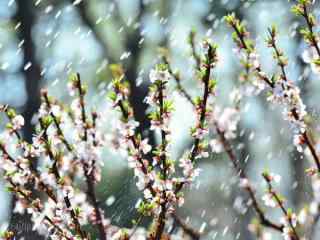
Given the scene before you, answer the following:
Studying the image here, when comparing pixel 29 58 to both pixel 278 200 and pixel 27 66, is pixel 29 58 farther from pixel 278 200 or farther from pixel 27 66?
pixel 278 200

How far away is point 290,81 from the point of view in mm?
1890

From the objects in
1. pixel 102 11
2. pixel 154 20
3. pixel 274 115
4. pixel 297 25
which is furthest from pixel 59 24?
pixel 274 115

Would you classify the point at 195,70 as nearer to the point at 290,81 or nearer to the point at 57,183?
the point at 290,81

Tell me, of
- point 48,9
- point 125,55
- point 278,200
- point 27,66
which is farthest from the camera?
point 125,55

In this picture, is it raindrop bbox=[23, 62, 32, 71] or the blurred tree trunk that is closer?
the blurred tree trunk

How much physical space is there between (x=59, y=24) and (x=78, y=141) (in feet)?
16.4

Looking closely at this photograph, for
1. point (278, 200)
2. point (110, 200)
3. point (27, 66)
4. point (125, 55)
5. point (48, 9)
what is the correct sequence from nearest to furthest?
point (278, 200), point (27, 66), point (48, 9), point (110, 200), point (125, 55)

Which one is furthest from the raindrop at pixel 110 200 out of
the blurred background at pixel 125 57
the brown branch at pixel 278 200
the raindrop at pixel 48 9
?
the brown branch at pixel 278 200

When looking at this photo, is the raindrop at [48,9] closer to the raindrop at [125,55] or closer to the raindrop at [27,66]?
the raindrop at [27,66]

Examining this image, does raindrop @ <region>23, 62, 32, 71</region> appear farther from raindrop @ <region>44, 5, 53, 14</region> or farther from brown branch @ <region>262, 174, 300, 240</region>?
brown branch @ <region>262, 174, 300, 240</region>

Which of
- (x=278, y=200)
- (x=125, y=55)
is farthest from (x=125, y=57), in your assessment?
(x=278, y=200)

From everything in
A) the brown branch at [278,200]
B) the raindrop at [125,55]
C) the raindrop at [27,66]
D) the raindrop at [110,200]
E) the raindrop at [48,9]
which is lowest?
the raindrop at [110,200]

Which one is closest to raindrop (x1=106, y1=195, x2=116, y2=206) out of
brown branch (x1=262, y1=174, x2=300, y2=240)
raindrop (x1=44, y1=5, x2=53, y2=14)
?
raindrop (x1=44, y1=5, x2=53, y2=14)

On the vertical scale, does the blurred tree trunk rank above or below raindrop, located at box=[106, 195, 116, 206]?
above
